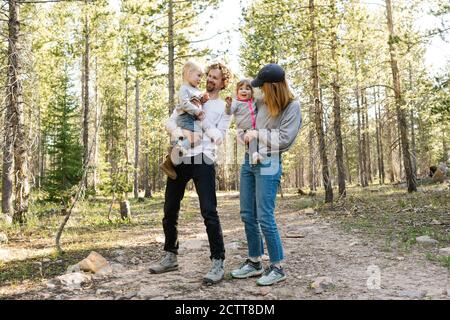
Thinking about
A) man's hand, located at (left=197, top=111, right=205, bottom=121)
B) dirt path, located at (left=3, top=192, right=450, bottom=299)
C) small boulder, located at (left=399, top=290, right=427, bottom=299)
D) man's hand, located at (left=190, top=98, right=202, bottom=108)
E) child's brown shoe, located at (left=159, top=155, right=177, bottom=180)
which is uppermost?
man's hand, located at (left=190, top=98, right=202, bottom=108)

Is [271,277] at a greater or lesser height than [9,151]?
lesser

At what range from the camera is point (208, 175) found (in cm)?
430

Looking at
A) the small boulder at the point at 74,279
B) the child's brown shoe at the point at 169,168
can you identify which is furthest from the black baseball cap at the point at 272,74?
the small boulder at the point at 74,279

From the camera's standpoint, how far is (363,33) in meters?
12.7

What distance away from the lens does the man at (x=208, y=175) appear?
4.29 metres

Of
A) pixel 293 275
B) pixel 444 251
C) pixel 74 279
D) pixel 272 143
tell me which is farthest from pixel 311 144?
pixel 74 279

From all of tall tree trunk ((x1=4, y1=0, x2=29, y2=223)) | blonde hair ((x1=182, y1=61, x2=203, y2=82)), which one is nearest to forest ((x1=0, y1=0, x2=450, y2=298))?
tall tree trunk ((x1=4, y1=0, x2=29, y2=223))

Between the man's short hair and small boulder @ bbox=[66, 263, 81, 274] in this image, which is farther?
small boulder @ bbox=[66, 263, 81, 274]

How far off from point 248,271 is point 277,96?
196 centimetres

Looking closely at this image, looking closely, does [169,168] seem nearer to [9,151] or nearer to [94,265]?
[94,265]

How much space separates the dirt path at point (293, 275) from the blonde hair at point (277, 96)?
6.11ft

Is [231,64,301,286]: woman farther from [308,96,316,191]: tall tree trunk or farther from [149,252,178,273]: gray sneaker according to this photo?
[308,96,316,191]: tall tree trunk

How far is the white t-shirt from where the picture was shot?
14.1ft
